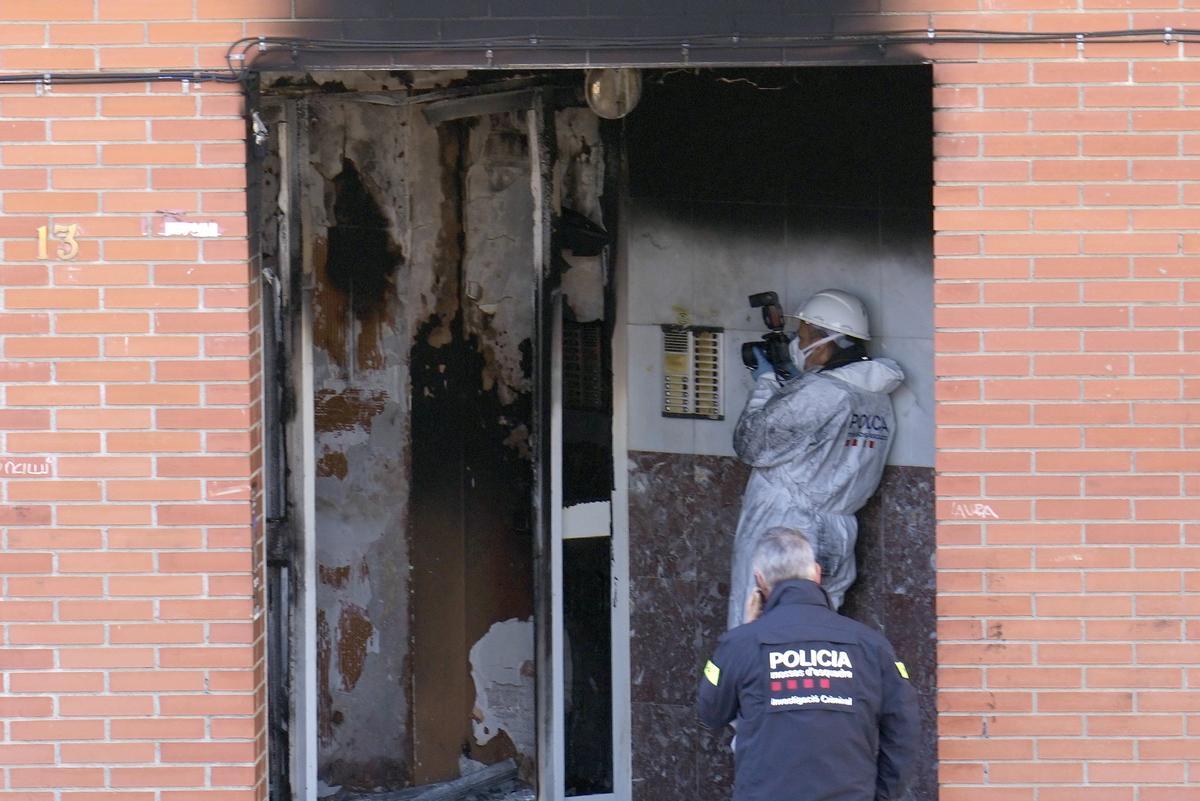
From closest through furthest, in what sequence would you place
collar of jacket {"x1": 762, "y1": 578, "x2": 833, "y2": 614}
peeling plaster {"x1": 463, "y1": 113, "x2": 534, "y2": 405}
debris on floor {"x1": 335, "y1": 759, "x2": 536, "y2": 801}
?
collar of jacket {"x1": 762, "y1": 578, "x2": 833, "y2": 614} → peeling plaster {"x1": 463, "y1": 113, "x2": 534, "y2": 405} → debris on floor {"x1": 335, "y1": 759, "x2": 536, "y2": 801}

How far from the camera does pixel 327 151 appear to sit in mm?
6098

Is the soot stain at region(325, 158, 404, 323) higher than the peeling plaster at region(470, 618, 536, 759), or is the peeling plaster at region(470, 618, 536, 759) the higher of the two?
Result: the soot stain at region(325, 158, 404, 323)

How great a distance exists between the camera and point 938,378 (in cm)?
430

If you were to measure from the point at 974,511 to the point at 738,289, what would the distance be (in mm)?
1936

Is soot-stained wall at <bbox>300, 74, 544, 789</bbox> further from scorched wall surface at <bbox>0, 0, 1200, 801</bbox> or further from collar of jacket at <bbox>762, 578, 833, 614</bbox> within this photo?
collar of jacket at <bbox>762, 578, 833, 614</bbox>

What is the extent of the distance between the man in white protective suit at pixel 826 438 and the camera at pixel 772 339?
0.28ft

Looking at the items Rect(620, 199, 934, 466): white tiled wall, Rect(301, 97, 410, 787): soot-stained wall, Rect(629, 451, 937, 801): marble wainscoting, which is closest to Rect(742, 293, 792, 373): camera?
Rect(620, 199, 934, 466): white tiled wall

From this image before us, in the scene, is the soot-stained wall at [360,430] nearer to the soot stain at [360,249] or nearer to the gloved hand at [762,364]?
the soot stain at [360,249]

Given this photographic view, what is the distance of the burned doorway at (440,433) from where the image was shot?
604cm

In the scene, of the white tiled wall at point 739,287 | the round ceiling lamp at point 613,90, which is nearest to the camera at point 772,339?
the white tiled wall at point 739,287

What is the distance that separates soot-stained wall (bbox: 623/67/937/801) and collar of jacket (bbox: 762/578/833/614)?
6.14 ft

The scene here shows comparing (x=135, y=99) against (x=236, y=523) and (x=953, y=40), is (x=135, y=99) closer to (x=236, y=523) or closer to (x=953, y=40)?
(x=236, y=523)

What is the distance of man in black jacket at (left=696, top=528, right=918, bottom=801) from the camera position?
3.84 meters

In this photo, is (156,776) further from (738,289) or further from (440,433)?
(738,289)
